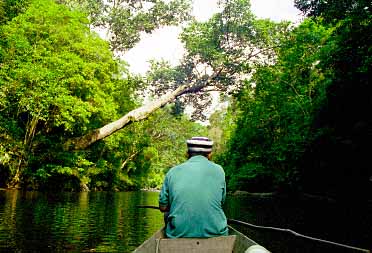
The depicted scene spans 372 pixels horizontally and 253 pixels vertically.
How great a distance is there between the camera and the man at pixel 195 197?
500 centimetres

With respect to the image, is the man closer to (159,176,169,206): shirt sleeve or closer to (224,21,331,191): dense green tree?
(159,176,169,206): shirt sleeve

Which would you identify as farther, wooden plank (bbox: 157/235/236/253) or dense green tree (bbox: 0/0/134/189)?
dense green tree (bbox: 0/0/134/189)

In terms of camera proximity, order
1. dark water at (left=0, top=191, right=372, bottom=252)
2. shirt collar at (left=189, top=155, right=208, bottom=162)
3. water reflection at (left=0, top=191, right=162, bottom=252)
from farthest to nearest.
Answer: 1. dark water at (left=0, top=191, right=372, bottom=252)
2. water reflection at (left=0, top=191, right=162, bottom=252)
3. shirt collar at (left=189, top=155, right=208, bottom=162)

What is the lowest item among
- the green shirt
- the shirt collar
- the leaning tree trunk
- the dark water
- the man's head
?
the dark water

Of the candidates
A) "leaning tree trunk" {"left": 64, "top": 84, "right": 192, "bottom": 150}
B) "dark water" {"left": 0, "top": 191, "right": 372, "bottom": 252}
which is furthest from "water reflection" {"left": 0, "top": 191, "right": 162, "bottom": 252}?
"leaning tree trunk" {"left": 64, "top": 84, "right": 192, "bottom": 150}

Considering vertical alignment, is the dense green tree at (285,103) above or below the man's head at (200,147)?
above

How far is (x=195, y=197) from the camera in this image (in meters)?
4.99

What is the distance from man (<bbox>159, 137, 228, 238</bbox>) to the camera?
197 inches

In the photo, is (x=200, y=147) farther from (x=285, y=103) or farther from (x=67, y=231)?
(x=285, y=103)

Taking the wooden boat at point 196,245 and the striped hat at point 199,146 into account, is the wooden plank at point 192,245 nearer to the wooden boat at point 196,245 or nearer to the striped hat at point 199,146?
the wooden boat at point 196,245

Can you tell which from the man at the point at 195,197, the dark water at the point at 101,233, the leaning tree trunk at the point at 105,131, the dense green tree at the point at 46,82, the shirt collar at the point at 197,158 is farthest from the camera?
the leaning tree trunk at the point at 105,131

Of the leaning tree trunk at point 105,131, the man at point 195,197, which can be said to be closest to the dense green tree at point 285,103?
the leaning tree trunk at point 105,131

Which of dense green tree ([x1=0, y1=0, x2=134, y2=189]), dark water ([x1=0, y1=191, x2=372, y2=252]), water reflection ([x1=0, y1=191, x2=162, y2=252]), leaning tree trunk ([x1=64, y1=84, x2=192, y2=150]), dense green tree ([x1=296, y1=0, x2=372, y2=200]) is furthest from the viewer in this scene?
leaning tree trunk ([x1=64, y1=84, x2=192, y2=150])

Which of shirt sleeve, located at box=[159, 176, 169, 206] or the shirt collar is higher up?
the shirt collar
